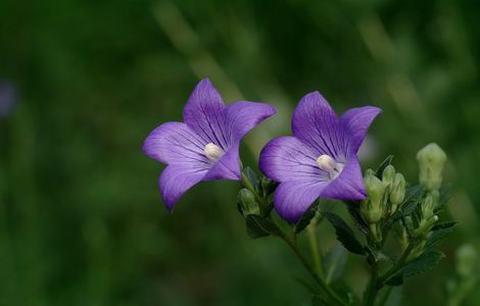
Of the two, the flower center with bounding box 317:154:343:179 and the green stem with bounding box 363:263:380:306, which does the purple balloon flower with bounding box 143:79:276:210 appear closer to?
the flower center with bounding box 317:154:343:179

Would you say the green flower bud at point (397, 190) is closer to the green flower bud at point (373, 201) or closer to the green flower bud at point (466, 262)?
the green flower bud at point (373, 201)

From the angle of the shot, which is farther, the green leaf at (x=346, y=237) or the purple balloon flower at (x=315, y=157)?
the green leaf at (x=346, y=237)

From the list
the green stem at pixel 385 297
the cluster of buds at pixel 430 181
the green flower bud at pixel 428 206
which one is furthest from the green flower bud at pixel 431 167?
the green stem at pixel 385 297

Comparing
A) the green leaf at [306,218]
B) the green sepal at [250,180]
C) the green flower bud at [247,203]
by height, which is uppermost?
the green sepal at [250,180]

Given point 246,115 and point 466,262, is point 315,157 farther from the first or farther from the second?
point 466,262

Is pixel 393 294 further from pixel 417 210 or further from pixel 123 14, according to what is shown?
pixel 123 14

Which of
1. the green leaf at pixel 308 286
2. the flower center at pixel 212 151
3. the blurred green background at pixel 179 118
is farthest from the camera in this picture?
the blurred green background at pixel 179 118

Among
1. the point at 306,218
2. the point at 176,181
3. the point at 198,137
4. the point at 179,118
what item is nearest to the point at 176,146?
the point at 198,137
